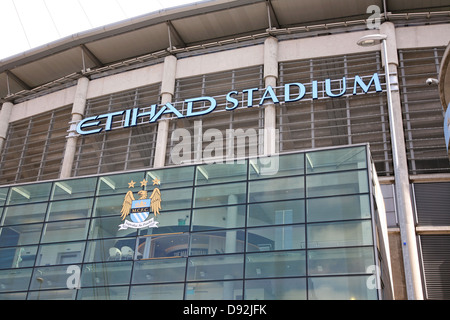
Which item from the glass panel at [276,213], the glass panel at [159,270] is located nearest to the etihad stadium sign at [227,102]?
the glass panel at [276,213]

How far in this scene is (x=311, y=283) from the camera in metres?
20.5

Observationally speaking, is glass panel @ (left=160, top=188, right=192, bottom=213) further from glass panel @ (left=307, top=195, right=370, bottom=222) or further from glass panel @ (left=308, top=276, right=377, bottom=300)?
glass panel @ (left=308, top=276, right=377, bottom=300)

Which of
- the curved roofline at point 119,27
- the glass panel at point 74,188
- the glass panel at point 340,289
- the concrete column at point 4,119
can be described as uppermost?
the curved roofline at point 119,27

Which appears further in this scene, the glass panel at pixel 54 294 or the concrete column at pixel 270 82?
the concrete column at pixel 270 82

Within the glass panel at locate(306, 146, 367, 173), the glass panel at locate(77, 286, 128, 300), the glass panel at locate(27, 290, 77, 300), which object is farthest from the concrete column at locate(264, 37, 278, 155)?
the glass panel at locate(27, 290, 77, 300)

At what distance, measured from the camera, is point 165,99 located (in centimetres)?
Answer: 3497

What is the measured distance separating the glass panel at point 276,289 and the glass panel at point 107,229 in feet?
21.1

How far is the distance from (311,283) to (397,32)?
1900 cm

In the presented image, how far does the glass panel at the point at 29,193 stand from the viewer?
27.6 meters

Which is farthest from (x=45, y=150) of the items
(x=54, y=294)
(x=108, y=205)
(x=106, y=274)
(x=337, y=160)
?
(x=337, y=160)

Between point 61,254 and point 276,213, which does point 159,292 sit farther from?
point 276,213

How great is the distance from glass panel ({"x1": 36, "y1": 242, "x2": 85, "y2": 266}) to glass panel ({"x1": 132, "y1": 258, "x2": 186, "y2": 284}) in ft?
10.6

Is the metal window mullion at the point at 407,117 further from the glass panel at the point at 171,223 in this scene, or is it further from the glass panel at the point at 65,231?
the glass panel at the point at 65,231
